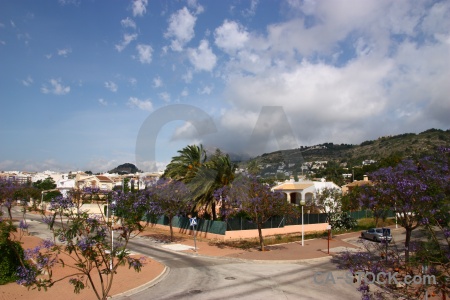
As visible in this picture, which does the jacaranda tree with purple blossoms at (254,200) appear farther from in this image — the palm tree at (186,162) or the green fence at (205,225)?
the palm tree at (186,162)

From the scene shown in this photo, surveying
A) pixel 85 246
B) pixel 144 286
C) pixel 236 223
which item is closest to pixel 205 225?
pixel 236 223

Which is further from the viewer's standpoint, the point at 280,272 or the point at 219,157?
the point at 219,157

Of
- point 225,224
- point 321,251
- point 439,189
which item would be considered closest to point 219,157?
point 225,224

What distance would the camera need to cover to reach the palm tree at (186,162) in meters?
34.4

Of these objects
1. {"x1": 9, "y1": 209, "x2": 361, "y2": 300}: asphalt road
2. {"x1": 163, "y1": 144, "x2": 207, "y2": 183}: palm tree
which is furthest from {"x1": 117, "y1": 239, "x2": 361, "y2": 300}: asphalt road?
{"x1": 163, "y1": 144, "x2": 207, "y2": 183}: palm tree

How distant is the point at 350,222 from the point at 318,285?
25838mm

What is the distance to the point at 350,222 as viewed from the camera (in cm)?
3956

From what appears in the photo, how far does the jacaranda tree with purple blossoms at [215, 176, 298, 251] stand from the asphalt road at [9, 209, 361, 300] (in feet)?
13.2

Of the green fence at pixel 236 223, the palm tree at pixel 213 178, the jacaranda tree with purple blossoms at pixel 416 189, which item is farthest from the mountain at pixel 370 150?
the jacaranda tree with purple blossoms at pixel 416 189

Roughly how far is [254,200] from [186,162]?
12.5 metres

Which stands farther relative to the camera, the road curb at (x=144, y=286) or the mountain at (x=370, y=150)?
the mountain at (x=370, y=150)

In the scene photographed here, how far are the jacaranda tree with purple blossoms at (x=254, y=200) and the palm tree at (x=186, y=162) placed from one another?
23.1ft

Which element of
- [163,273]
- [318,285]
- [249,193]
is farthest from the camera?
[249,193]

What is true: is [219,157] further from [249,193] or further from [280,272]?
[280,272]
